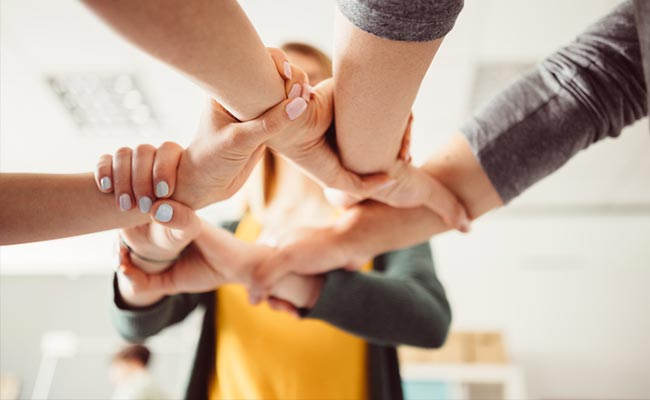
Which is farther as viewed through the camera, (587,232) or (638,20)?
(587,232)

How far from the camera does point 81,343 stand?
91 cm

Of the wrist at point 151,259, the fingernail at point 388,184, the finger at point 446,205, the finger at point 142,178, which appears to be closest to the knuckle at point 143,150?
the finger at point 142,178

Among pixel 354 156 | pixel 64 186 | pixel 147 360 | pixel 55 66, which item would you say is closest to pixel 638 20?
pixel 354 156

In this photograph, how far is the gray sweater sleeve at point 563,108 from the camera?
2.25ft

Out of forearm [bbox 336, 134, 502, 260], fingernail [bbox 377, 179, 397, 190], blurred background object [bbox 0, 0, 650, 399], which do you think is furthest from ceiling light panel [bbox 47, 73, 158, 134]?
fingernail [bbox 377, 179, 397, 190]

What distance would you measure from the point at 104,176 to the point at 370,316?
0.52 meters

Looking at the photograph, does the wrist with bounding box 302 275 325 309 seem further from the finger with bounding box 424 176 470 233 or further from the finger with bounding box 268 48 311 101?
the finger with bounding box 268 48 311 101

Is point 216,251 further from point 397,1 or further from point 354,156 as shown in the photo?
point 397,1

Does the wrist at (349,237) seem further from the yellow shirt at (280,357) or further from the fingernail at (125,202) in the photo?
the fingernail at (125,202)

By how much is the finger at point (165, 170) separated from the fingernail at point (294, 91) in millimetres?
160

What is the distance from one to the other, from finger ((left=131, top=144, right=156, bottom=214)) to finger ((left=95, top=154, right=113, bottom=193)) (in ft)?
0.10

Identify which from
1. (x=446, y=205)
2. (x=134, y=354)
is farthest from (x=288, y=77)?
(x=134, y=354)

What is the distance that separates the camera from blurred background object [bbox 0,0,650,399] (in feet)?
2.56

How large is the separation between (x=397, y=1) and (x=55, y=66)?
6.61ft
